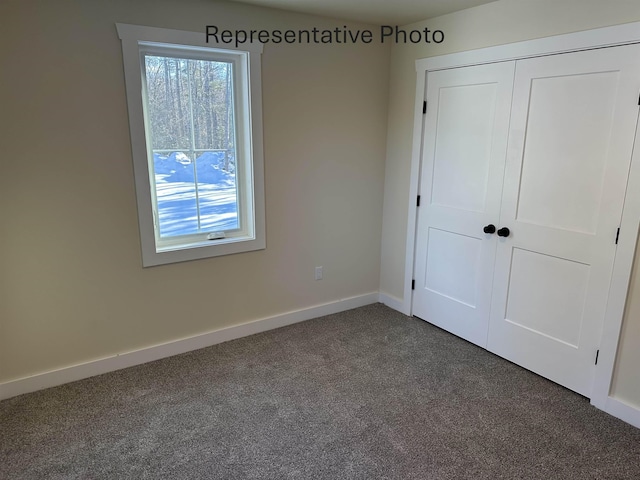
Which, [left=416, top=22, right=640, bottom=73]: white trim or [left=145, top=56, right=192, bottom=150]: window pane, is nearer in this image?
[left=416, top=22, right=640, bottom=73]: white trim

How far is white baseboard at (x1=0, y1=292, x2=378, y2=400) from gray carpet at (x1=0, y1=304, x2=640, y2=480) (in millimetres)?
59

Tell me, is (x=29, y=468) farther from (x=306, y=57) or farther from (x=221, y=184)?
(x=306, y=57)

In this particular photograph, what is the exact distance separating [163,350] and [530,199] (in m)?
2.70

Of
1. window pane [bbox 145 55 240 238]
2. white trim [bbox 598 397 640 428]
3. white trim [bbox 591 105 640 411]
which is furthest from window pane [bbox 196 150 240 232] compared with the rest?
white trim [bbox 598 397 640 428]

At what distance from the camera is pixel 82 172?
2463 millimetres

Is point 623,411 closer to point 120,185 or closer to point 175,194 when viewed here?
point 175,194

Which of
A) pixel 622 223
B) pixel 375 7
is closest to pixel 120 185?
pixel 375 7

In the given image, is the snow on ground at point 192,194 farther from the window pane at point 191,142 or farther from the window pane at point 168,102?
the window pane at point 168,102

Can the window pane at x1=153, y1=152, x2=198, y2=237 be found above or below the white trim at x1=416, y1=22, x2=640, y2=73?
below

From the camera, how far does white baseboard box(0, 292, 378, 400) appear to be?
99.6 inches

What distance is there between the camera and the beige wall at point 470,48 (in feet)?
7.33

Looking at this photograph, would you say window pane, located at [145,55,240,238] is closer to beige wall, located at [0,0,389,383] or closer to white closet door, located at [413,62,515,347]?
beige wall, located at [0,0,389,383]

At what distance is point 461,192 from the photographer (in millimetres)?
3096

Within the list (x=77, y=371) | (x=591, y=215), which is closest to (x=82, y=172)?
(x=77, y=371)
